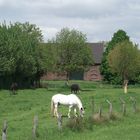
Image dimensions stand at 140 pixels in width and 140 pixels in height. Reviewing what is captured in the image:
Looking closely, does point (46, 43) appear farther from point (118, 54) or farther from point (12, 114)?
point (12, 114)

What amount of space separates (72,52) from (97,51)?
29.3 m

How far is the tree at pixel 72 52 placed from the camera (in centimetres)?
8938

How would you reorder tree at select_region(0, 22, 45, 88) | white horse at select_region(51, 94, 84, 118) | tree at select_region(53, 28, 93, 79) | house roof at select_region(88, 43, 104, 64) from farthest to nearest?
house roof at select_region(88, 43, 104, 64), tree at select_region(53, 28, 93, 79), tree at select_region(0, 22, 45, 88), white horse at select_region(51, 94, 84, 118)

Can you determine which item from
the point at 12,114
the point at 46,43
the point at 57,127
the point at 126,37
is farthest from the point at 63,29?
the point at 57,127

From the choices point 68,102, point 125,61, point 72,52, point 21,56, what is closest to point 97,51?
point 72,52

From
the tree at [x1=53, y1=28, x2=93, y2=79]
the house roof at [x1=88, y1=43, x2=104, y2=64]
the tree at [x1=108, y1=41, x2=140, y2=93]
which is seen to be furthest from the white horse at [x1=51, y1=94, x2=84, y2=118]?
the house roof at [x1=88, y1=43, x2=104, y2=64]

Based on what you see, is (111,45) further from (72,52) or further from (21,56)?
(21,56)

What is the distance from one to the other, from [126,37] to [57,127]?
76493 millimetres

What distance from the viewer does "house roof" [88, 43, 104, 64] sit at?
382 ft

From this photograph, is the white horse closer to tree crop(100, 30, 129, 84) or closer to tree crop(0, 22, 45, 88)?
tree crop(0, 22, 45, 88)

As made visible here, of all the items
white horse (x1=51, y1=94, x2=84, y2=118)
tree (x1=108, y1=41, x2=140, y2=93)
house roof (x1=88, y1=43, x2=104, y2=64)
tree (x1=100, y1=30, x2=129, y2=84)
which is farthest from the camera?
house roof (x1=88, y1=43, x2=104, y2=64)

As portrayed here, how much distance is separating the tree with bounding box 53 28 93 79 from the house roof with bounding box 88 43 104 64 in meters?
24.2

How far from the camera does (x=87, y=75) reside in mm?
117625

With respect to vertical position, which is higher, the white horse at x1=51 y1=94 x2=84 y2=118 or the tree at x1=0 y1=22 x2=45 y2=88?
the tree at x1=0 y1=22 x2=45 y2=88
